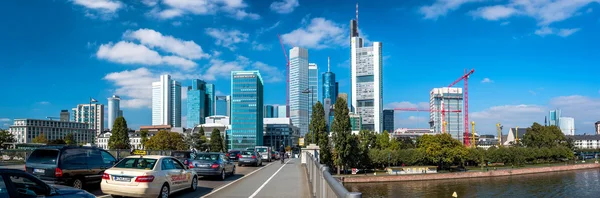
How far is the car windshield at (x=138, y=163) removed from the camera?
45.0 ft

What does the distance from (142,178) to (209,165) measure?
9.13 meters

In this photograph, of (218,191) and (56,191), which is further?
(218,191)

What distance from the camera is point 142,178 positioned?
12.9 m

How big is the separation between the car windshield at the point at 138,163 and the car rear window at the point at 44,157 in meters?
2.46

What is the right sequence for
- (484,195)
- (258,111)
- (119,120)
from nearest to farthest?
1. (484,195)
2. (119,120)
3. (258,111)

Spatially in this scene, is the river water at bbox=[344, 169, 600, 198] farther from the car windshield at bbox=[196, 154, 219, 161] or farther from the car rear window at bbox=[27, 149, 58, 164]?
the car rear window at bbox=[27, 149, 58, 164]

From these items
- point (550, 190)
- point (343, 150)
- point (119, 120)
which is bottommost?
point (550, 190)

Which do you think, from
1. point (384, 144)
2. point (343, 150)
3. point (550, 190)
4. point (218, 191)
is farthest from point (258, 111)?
point (218, 191)

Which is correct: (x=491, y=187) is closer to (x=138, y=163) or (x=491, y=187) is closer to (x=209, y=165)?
(x=209, y=165)

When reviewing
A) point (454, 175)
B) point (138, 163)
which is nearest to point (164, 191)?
point (138, 163)

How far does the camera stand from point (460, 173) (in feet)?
312

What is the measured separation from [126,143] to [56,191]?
7999 centimetres

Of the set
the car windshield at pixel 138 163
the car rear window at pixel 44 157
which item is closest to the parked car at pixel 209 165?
the car windshield at pixel 138 163

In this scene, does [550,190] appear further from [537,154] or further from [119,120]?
[119,120]
